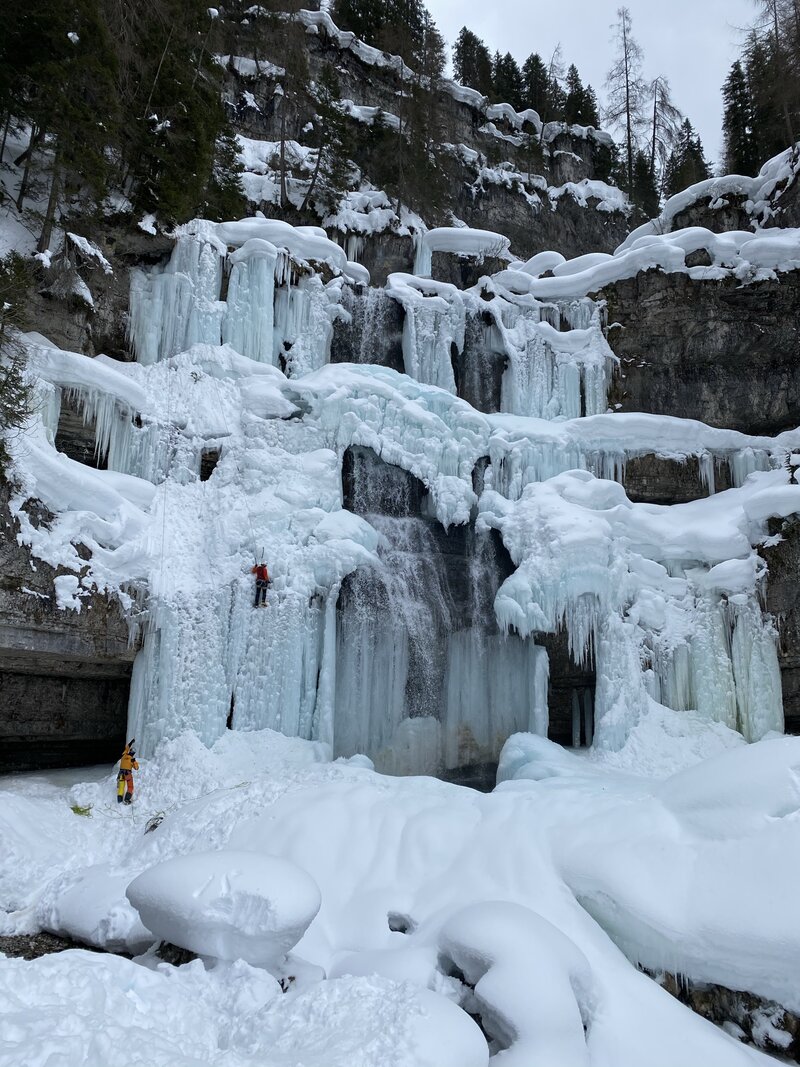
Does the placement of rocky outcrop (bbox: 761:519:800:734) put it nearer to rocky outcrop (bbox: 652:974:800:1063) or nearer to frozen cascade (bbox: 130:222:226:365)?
rocky outcrop (bbox: 652:974:800:1063)

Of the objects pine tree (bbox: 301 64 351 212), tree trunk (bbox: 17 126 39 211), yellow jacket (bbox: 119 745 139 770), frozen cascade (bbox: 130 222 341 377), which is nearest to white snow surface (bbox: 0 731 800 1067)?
yellow jacket (bbox: 119 745 139 770)

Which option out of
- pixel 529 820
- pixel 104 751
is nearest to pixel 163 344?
pixel 104 751

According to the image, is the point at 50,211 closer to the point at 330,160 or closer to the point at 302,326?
the point at 302,326

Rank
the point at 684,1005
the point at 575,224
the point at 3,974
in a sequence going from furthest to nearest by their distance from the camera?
1. the point at 575,224
2. the point at 684,1005
3. the point at 3,974

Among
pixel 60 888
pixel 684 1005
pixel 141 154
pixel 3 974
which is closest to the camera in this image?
pixel 3 974

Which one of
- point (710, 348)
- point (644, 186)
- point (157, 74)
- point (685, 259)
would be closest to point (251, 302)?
point (157, 74)

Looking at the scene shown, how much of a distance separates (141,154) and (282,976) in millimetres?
16024

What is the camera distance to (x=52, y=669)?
11.8 meters

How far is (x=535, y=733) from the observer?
41.1 ft

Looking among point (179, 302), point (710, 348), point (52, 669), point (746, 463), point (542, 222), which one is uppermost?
point (542, 222)

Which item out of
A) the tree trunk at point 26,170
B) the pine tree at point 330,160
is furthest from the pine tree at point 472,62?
the tree trunk at point 26,170

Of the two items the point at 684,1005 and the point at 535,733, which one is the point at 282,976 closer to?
the point at 684,1005

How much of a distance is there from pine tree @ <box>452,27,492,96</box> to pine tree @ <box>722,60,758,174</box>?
10506mm

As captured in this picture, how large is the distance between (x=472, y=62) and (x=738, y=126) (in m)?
13.6
